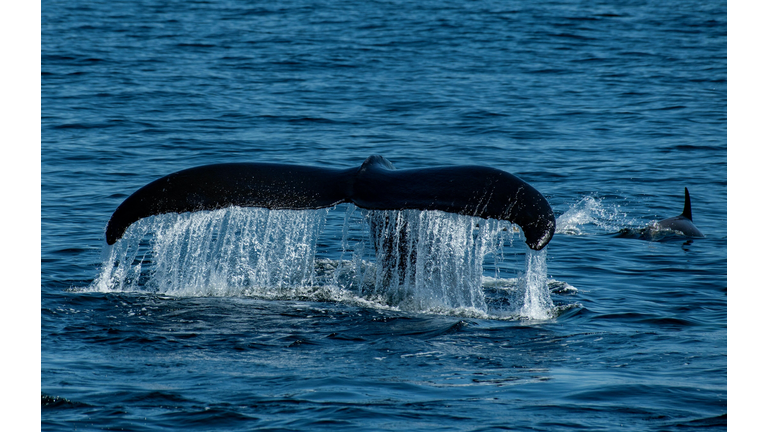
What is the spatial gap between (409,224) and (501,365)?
213 cm

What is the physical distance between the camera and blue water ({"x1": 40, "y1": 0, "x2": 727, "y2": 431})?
5.39 m

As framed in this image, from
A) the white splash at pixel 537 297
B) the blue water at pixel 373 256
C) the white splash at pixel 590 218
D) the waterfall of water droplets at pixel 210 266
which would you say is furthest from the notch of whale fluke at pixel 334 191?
the white splash at pixel 590 218

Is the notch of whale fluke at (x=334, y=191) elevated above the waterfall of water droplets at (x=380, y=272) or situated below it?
above

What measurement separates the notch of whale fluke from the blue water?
0.31 m

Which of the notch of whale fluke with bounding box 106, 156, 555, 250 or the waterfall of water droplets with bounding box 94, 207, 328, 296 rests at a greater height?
the notch of whale fluke with bounding box 106, 156, 555, 250

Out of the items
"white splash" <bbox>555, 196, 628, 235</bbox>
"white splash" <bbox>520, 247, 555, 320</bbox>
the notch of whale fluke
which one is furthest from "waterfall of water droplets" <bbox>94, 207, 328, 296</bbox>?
"white splash" <bbox>555, 196, 628, 235</bbox>

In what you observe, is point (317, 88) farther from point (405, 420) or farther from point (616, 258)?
point (405, 420)

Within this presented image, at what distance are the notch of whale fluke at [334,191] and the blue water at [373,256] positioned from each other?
1.02 ft

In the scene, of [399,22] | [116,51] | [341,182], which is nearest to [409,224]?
[341,182]

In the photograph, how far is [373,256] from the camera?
10.1 m

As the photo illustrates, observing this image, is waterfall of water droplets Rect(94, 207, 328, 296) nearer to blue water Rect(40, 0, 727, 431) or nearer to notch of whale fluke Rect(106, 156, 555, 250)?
blue water Rect(40, 0, 727, 431)

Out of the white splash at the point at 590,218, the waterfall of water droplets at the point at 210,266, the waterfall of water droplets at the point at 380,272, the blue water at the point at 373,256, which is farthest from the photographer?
the white splash at the point at 590,218

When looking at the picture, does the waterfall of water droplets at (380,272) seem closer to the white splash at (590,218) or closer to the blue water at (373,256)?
the blue water at (373,256)

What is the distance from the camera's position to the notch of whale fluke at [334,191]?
254 inches
